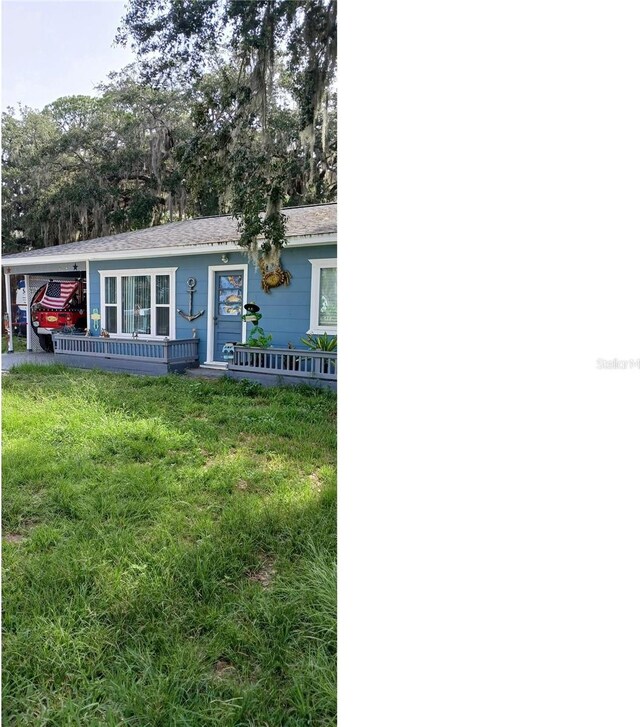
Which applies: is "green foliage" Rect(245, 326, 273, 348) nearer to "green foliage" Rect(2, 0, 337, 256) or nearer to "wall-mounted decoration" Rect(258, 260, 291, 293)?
"wall-mounted decoration" Rect(258, 260, 291, 293)

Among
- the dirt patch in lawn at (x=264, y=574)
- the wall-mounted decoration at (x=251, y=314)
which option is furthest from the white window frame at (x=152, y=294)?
the dirt patch in lawn at (x=264, y=574)

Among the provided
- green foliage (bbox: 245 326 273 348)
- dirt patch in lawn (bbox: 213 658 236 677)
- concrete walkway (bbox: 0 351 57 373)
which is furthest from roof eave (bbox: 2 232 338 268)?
dirt patch in lawn (bbox: 213 658 236 677)

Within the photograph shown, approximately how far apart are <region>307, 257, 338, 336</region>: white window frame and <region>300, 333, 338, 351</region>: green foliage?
0.24 m

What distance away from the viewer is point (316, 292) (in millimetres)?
2922

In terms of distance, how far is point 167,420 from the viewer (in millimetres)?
1685

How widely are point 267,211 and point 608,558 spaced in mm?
1428

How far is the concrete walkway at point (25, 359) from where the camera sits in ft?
5.67

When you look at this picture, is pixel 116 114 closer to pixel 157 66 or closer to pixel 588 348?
pixel 157 66

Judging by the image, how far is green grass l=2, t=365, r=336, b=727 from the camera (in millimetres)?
770

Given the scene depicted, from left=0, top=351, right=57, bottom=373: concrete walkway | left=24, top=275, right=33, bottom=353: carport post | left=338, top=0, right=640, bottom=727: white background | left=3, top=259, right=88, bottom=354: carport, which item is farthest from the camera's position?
left=3, top=259, right=88, bottom=354: carport

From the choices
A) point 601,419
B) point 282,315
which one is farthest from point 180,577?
point 282,315

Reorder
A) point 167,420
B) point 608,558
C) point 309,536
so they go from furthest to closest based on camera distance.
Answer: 1. point 167,420
2. point 309,536
3. point 608,558

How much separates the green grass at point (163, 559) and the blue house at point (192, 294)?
0.44 metres

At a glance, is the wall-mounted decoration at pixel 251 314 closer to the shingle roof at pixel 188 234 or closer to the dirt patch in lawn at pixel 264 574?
the shingle roof at pixel 188 234
